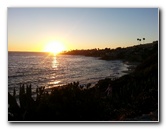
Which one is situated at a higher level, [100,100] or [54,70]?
[54,70]

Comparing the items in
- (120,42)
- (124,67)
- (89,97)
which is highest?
(120,42)

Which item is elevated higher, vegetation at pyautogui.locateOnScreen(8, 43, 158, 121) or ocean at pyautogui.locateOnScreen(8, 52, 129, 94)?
ocean at pyautogui.locateOnScreen(8, 52, 129, 94)

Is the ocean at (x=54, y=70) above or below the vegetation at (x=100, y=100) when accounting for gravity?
above

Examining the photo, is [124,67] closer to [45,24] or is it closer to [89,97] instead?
[89,97]

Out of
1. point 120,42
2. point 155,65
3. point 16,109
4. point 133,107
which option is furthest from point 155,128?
point 16,109
